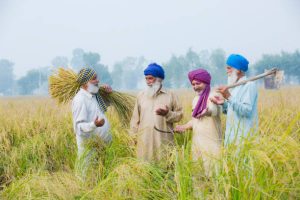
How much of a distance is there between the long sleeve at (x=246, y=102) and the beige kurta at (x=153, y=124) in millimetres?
817

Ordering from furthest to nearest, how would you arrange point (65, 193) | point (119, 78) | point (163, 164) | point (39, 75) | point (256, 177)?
point (119, 78) → point (39, 75) → point (163, 164) → point (65, 193) → point (256, 177)

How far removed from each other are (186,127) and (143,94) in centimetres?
63

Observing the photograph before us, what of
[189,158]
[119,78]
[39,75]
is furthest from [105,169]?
[119,78]

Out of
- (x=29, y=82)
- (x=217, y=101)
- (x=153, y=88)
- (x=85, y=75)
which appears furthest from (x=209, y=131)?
(x=29, y=82)

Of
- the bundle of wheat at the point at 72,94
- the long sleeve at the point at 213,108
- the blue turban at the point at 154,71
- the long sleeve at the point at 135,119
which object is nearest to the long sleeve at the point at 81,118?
the long sleeve at the point at 135,119

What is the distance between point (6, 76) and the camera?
109438 millimetres

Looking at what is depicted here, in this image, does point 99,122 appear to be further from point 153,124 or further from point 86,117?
point 153,124

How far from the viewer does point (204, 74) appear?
373 centimetres

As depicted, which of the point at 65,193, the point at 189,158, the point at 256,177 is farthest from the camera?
the point at 65,193

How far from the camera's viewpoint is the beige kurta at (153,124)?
4234mm

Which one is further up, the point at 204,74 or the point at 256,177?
the point at 204,74

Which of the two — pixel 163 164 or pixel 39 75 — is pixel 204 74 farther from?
pixel 39 75

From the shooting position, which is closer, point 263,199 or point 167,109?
point 263,199

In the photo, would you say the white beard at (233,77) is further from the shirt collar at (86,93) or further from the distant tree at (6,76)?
the distant tree at (6,76)
